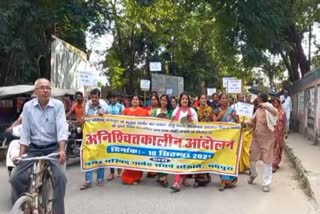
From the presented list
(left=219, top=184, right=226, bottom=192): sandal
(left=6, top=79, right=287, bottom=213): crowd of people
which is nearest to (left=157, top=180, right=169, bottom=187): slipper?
(left=6, top=79, right=287, bottom=213): crowd of people

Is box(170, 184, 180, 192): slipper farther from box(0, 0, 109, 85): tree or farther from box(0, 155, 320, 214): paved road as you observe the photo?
box(0, 0, 109, 85): tree

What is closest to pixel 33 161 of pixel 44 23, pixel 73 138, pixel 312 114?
pixel 73 138

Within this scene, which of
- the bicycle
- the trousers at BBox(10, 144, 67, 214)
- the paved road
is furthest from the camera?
the paved road

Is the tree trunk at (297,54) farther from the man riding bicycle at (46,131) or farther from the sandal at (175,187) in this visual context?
the man riding bicycle at (46,131)

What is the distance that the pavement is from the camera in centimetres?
876

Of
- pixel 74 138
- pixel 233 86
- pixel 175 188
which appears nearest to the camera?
pixel 175 188

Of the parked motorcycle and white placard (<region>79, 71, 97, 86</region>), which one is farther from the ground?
white placard (<region>79, 71, 97, 86</region>)

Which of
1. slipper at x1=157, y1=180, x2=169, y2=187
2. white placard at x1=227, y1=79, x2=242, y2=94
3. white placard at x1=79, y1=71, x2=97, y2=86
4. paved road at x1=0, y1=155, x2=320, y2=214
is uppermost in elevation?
white placard at x1=79, y1=71, x2=97, y2=86

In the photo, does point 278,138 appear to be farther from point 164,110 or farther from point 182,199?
point 182,199

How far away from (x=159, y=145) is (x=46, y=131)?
3804 millimetres

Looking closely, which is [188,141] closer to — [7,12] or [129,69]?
[7,12]

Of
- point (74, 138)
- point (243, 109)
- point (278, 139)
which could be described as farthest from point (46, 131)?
point (278, 139)

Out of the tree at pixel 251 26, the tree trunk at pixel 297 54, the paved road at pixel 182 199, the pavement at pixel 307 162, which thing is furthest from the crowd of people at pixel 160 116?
the tree trunk at pixel 297 54

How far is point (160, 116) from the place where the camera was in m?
9.66
